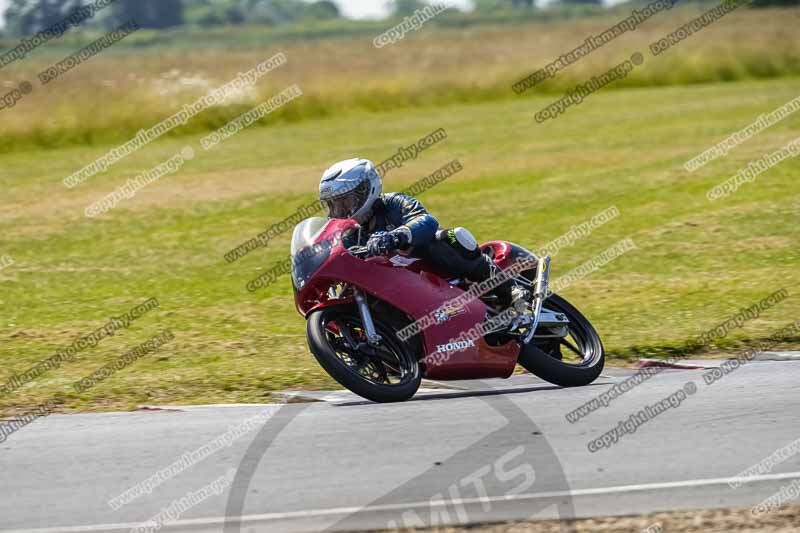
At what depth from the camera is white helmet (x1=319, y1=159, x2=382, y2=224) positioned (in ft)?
27.7

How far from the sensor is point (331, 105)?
35.5m

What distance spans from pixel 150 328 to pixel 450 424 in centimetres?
592

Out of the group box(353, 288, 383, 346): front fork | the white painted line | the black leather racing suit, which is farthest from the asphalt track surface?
the black leather racing suit

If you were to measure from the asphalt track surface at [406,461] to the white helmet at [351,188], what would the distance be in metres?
1.35

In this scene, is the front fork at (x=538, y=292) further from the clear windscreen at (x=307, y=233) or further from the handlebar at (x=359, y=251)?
the clear windscreen at (x=307, y=233)

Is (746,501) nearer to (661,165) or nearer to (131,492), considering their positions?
(131,492)

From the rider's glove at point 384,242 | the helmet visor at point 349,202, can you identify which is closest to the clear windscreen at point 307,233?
the helmet visor at point 349,202

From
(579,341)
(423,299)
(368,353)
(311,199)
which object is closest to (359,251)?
(423,299)

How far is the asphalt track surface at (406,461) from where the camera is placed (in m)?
6.05

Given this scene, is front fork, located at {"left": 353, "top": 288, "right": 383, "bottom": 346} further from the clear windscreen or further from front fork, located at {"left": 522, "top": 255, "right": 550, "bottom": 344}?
front fork, located at {"left": 522, "top": 255, "right": 550, "bottom": 344}

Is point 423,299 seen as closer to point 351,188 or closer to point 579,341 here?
point 351,188

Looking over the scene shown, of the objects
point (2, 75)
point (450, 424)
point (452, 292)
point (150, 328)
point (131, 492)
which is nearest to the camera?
point (131, 492)

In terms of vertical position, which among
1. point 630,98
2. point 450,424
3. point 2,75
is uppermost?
point 450,424

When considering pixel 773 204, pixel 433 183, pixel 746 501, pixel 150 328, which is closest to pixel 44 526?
pixel 746 501
